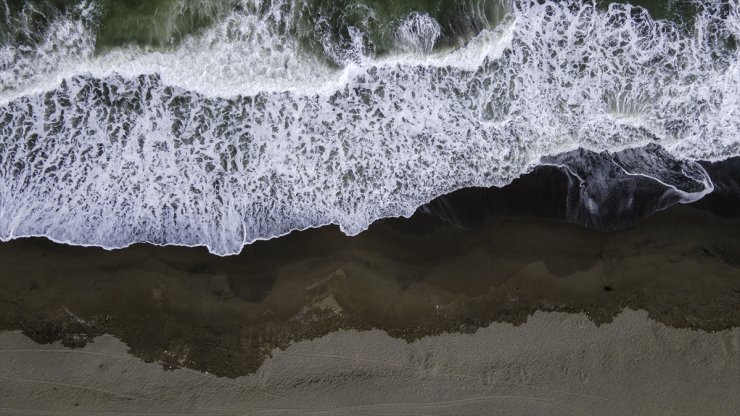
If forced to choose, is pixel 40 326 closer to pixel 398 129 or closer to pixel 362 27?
pixel 398 129

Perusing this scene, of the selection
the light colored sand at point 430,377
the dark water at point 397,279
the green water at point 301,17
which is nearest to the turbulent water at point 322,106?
the green water at point 301,17

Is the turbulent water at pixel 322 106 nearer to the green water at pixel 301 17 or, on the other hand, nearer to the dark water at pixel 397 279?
the green water at pixel 301 17

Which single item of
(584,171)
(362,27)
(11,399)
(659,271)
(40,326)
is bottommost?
(11,399)

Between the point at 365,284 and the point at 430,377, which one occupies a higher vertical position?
the point at 365,284

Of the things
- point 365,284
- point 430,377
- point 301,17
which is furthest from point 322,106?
point 430,377

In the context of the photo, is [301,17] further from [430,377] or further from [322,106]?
[430,377]

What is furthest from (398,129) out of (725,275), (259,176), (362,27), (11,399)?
(11,399)
